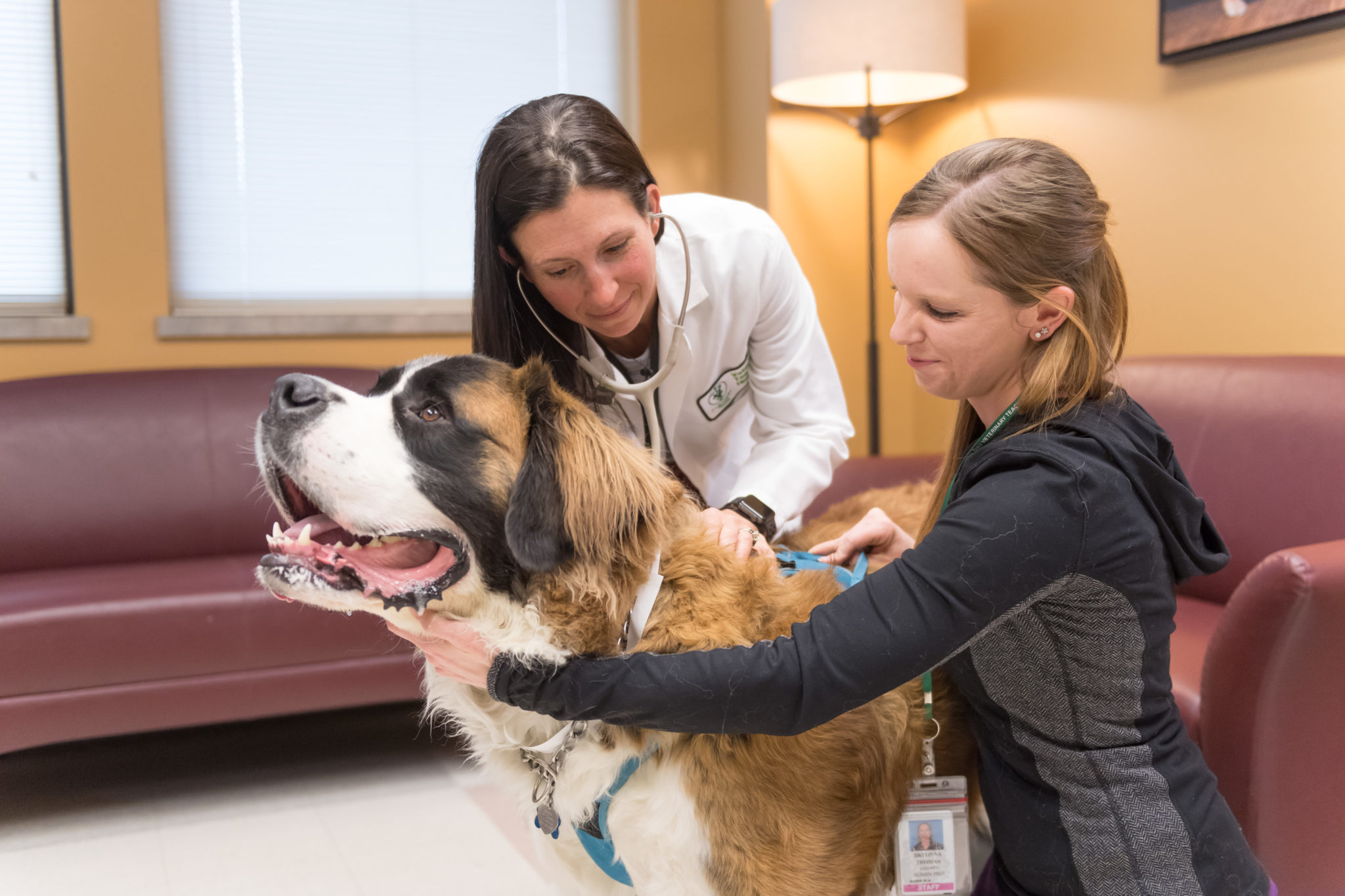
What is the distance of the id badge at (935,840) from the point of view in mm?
1225

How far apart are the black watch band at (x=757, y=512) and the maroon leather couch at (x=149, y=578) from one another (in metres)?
1.15

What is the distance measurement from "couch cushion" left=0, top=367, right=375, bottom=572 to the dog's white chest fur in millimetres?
2269

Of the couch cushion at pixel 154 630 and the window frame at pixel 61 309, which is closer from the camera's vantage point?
the couch cushion at pixel 154 630

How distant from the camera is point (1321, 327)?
8.72 ft

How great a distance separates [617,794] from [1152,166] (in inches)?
112

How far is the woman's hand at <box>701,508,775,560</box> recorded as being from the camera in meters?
1.31

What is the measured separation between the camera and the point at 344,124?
396 centimetres

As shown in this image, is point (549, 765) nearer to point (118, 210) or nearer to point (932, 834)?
point (932, 834)

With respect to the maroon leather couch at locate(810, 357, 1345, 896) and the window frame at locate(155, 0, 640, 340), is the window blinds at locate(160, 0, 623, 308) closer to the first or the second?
the window frame at locate(155, 0, 640, 340)

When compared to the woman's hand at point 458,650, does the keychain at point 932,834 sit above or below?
below

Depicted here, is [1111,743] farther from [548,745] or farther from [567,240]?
[567,240]

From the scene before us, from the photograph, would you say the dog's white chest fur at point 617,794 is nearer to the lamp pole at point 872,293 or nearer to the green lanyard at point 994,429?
the green lanyard at point 994,429

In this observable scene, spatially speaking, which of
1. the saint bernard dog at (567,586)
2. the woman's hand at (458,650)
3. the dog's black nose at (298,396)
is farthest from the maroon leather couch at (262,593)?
the dog's black nose at (298,396)

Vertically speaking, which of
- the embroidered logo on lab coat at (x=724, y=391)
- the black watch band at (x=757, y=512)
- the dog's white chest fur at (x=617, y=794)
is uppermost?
the embroidered logo on lab coat at (x=724, y=391)
